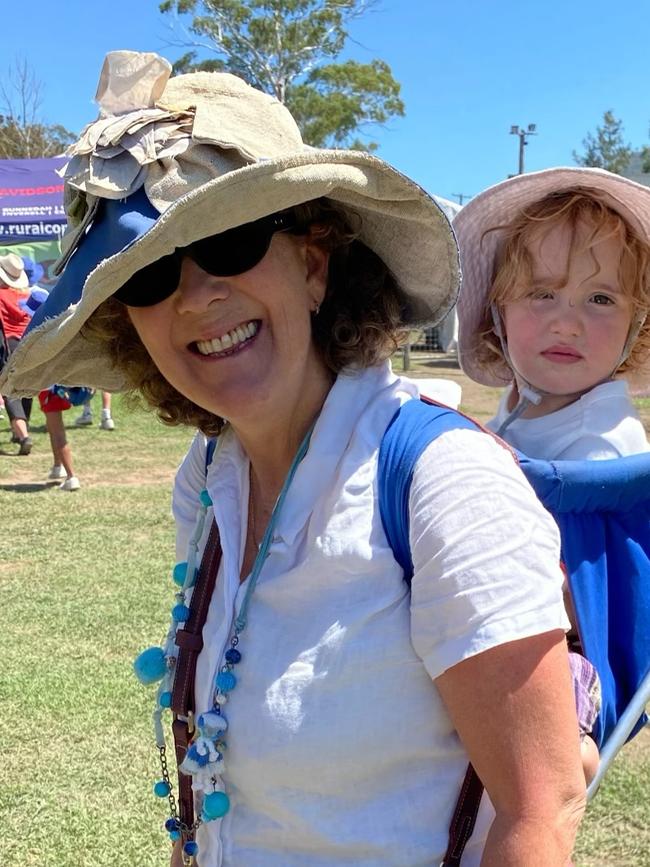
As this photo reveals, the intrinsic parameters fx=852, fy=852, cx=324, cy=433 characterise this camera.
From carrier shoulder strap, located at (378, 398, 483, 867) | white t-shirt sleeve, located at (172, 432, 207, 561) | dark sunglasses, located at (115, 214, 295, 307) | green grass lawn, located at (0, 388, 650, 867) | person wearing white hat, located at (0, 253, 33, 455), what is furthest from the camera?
person wearing white hat, located at (0, 253, 33, 455)

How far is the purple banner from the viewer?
644 inches

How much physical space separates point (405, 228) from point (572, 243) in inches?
24.9

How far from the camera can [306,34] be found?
3362 centimetres

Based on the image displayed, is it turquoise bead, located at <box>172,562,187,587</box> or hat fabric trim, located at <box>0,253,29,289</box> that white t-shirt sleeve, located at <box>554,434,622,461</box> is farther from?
hat fabric trim, located at <box>0,253,29,289</box>

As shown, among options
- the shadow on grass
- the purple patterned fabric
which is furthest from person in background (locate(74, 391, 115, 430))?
the purple patterned fabric

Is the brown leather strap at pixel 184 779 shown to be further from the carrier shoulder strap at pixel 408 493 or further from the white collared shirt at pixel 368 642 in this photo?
the carrier shoulder strap at pixel 408 493

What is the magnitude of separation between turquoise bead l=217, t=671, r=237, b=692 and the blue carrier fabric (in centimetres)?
61

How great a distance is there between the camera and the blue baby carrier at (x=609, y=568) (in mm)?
1486

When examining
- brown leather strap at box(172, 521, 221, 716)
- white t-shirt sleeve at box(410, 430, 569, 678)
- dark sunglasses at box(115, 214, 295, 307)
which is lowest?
brown leather strap at box(172, 521, 221, 716)

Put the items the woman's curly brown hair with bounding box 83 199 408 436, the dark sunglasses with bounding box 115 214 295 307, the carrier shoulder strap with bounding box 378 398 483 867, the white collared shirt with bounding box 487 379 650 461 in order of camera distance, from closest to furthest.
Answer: the carrier shoulder strap with bounding box 378 398 483 867, the dark sunglasses with bounding box 115 214 295 307, the woman's curly brown hair with bounding box 83 199 408 436, the white collared shirt with bounding box 487 379 650 461

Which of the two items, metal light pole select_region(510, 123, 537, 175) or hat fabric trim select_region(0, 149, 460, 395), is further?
metal light pole select_region(510, 123, 537, 175)

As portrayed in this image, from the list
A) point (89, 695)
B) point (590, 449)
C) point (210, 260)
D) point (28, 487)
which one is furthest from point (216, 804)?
point (28, 487)

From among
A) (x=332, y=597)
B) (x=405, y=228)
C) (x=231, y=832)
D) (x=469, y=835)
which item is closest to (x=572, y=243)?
(x=405, y=228)

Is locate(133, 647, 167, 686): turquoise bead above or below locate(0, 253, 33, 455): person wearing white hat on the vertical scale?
above
